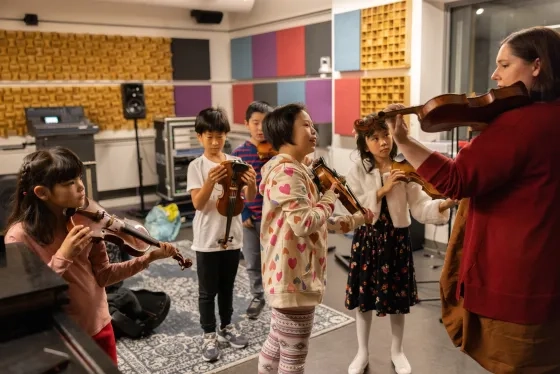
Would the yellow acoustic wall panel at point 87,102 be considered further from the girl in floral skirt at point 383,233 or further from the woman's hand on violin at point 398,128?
the woman's hand on violin at point 398,128

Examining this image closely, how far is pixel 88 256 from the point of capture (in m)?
1.55

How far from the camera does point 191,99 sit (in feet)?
20.5

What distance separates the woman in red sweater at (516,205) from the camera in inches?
46.7

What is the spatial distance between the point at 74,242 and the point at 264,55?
461 cm

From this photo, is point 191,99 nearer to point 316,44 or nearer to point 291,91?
point 291,91

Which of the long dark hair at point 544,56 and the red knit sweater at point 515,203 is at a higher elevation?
the long dark hair at point 544,56

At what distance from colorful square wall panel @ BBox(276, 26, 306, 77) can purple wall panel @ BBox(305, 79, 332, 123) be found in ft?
0.95

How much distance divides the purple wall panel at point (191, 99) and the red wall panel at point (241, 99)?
331 millimetres

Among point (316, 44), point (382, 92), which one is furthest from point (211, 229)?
point (316, 44)

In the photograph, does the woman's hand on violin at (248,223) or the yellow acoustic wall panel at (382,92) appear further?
the yellow acoustic wall panel at (382,92)

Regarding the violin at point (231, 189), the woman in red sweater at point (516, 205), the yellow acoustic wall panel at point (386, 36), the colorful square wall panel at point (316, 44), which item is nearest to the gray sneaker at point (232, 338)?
the violin at point (231, 189)

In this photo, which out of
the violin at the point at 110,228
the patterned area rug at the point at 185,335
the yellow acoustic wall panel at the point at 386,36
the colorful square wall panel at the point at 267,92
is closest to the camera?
the violin at the point at 110,228

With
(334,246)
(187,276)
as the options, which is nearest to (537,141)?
(187,276)

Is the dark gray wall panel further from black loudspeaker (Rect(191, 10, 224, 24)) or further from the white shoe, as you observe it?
the white shoe
